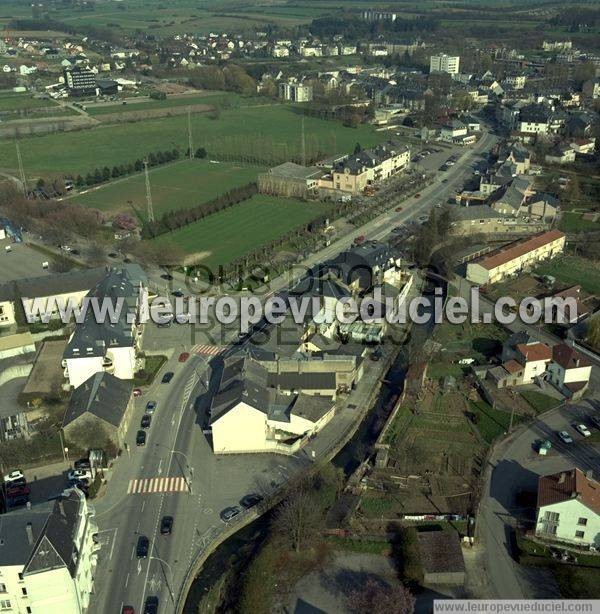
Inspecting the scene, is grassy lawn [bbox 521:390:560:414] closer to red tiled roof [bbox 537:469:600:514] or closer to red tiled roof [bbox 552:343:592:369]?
red tiled roof [bbox 552:343:592:369]

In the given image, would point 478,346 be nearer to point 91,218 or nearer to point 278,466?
point 278,466

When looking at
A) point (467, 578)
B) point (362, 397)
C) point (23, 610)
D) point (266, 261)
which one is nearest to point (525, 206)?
point (266, 261)

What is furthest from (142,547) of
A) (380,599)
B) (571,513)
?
(571,513)

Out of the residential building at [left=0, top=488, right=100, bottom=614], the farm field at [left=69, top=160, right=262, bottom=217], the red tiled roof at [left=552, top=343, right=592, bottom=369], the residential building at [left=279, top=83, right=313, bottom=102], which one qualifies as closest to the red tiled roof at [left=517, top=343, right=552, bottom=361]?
the red tiled roof at [left=552, top=343, right=592, bottom=369]

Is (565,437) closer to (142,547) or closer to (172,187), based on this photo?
(142,547)

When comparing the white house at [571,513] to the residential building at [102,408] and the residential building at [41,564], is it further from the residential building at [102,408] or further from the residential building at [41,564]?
the residential building at [102,408]

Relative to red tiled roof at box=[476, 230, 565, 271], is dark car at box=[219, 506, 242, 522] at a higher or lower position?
lower

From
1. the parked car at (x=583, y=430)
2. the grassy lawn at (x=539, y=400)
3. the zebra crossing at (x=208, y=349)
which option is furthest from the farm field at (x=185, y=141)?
the parked car at (x=583, y=430)
